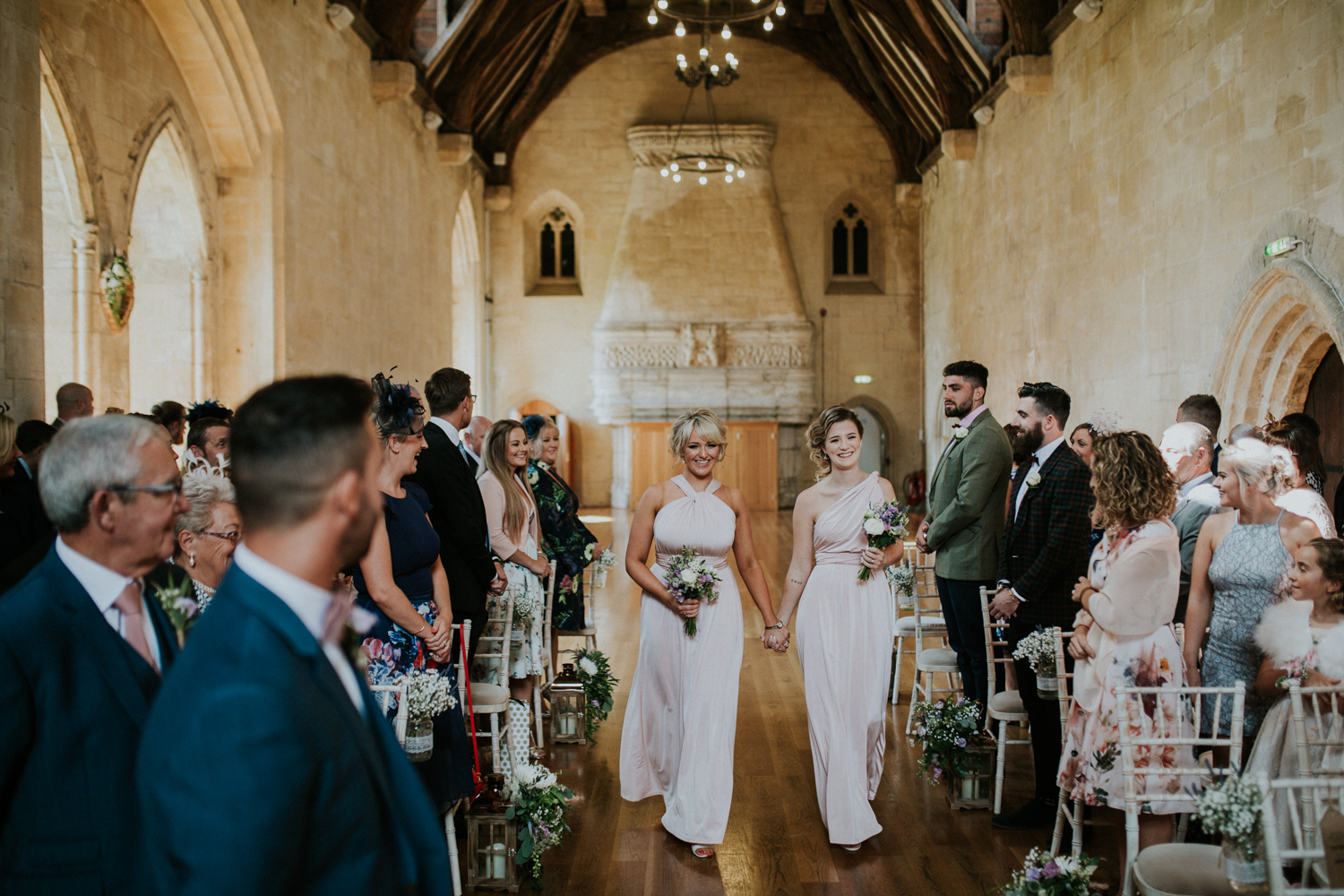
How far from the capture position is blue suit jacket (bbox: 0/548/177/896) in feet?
4.60

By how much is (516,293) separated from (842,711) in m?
14.5

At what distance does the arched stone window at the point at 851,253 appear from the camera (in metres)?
17.3

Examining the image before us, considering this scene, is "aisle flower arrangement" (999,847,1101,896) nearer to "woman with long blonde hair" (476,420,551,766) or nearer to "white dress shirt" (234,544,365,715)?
"white dress shirt" (234,544,365,715)

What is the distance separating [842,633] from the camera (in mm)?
3629

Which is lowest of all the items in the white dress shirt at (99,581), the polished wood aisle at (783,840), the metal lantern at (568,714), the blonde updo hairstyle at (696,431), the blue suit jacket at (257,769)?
the polished wood aisle at (783,840)

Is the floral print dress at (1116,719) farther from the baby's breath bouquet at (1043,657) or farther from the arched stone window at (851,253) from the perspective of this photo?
the arched stone window at (851,253)

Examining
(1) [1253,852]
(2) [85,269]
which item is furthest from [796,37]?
(1) [1253,852]

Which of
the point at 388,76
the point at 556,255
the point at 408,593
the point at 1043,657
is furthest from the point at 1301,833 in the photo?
the point at 556,255

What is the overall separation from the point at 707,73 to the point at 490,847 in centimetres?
1115

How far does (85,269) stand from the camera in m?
6.60

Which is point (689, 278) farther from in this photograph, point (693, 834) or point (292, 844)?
point (292, 844)

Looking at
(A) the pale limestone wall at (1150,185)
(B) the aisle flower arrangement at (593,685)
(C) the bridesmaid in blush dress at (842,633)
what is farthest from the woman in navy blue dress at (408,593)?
(A) the pale limestone wall at (1150,185)

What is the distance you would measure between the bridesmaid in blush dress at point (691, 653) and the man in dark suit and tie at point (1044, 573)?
1011 millimetres

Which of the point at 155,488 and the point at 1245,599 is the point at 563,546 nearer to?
the point at 1245,599
